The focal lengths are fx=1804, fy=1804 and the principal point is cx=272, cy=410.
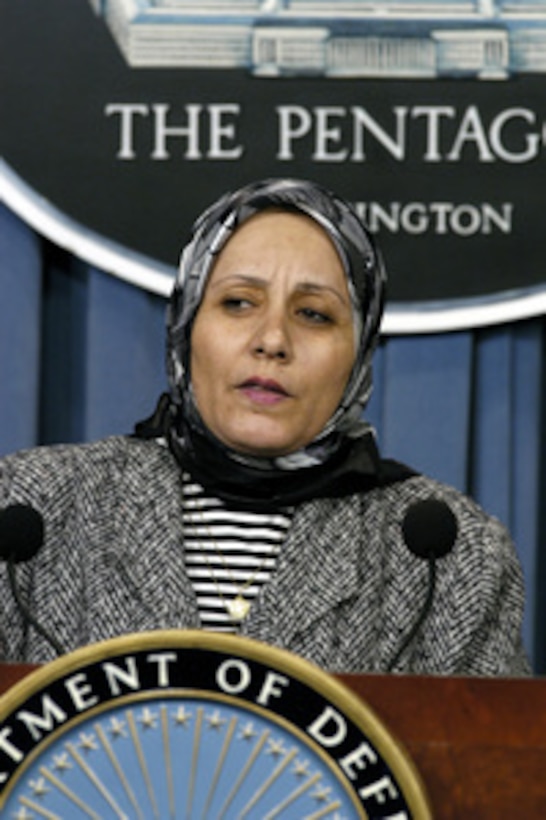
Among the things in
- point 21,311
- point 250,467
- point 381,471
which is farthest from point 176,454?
point 21,311

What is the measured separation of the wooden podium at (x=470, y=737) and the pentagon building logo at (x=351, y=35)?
143 centimetres

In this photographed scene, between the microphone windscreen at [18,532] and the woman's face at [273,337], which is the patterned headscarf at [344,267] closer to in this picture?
the woman's face at [273,337]

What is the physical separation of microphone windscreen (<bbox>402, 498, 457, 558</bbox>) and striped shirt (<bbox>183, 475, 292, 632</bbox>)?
0.68 feet

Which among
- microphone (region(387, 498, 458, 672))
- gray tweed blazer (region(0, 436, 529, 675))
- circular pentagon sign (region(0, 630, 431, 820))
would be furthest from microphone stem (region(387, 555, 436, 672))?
circular pentagon sign (region(0, 630, 431, 820))

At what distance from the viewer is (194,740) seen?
3.51ft

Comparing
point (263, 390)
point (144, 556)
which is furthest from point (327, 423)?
point (144, 556)

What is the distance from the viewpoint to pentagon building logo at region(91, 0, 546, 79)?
238 centimetres

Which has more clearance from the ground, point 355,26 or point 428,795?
point 355,26

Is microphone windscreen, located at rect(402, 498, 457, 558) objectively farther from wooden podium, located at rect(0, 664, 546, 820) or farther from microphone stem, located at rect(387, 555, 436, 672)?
wooden podium, located at rect(0, 664, 546, 820)

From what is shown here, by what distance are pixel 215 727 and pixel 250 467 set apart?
58cm

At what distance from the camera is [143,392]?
2410mm

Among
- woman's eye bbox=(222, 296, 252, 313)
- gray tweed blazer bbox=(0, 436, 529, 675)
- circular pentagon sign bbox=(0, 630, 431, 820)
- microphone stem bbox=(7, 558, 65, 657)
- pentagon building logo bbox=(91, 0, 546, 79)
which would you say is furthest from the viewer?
pentagon building logo bbox=(91, 0, 546, 79)

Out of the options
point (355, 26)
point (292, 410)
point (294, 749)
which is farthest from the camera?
point (355, 26)

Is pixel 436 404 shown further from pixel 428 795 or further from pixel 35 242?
pixel 428 795
